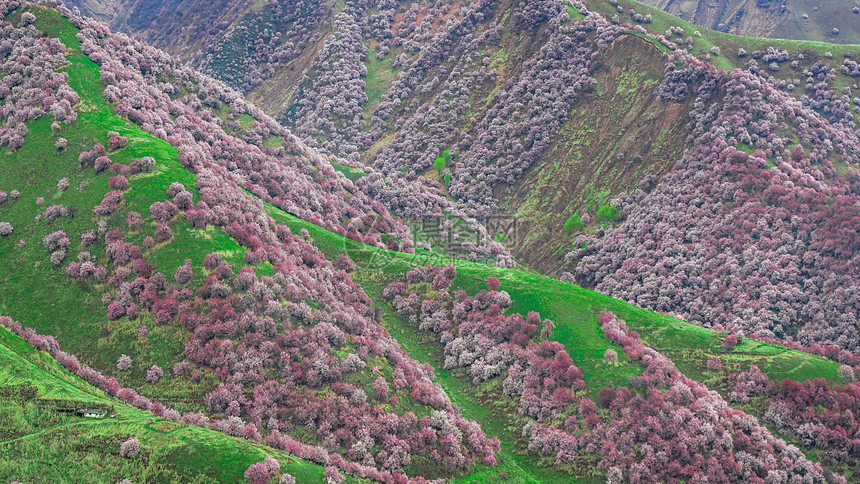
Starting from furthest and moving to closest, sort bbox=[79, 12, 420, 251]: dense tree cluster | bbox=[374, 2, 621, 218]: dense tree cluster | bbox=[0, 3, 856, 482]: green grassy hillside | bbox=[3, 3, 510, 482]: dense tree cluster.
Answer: bbox=[374, 2, 621, 218]: dense tree cluster
bbox=[79, 12, 420, 251]: dense tree cluster
bbox=[3, 3, 510, 482]: dense tree cluster
bbox=[0, 3, 856, 482]: green grassy hillside

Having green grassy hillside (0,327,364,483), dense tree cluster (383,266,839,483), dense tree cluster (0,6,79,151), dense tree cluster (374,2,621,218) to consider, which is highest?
dense tree cluster (374,2,621,218)

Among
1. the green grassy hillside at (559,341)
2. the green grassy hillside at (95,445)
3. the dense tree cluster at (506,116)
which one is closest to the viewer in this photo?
the green grassy hillside at (95,445)

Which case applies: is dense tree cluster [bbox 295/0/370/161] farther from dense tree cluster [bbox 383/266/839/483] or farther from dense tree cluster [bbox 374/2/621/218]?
dense tree cluster [bbox 383/266/839/483]

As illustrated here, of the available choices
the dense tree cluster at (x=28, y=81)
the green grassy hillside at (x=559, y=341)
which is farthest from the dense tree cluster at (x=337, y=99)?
the green grassy hillside at (x=559, y=341)

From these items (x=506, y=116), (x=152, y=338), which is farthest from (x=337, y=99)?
(x=152, y=338)

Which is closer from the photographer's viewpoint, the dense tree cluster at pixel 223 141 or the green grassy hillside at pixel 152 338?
the green grassy hillside at pixel 152 338

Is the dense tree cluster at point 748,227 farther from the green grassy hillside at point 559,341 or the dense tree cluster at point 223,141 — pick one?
the dense tree cluster at point 223,141

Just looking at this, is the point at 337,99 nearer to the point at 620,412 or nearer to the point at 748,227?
the point at 748,227

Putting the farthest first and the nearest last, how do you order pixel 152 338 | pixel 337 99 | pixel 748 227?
pixel 337 99 → pixel 748 227 → pixel 152 338

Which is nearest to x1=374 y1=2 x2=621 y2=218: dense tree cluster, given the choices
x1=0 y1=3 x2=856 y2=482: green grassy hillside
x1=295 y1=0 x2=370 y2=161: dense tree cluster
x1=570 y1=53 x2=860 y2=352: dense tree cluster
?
x1=295 y1=0 x2=370 y2=161: dense tree cluster

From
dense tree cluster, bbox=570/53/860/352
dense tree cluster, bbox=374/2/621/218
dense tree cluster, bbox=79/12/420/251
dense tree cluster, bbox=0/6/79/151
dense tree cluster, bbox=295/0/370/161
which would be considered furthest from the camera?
dense tree cluster, bbox=295/0/370/161
